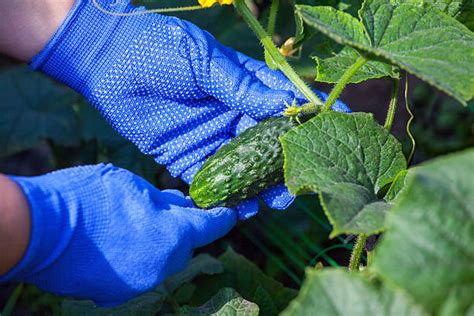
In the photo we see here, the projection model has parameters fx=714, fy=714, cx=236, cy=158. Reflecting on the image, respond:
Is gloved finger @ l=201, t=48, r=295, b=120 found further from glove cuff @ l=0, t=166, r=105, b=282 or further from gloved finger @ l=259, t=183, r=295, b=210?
glove cuff @ l=0, t=166, r=105, b=282

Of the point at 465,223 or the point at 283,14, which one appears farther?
the point at 283,14

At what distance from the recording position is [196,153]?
80.5 inches

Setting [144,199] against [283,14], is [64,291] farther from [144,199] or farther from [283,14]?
[283,14]

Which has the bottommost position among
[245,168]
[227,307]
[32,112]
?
[32,112]

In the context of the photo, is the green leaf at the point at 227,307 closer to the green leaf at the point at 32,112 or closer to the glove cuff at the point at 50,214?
the glove cuff at the point at 50,214

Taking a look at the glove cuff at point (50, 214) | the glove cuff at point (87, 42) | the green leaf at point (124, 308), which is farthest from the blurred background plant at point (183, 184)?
the glove cuff at point (50, 214)

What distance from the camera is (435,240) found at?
3.17 feet

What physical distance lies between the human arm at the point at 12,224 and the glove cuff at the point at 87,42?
0.69m

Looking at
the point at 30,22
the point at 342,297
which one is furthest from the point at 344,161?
the point at 30,22

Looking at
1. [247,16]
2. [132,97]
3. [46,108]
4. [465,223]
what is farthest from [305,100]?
[46,108]

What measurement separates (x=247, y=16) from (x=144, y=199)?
590mm

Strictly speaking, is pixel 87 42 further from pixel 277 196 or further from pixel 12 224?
pixel 12 224

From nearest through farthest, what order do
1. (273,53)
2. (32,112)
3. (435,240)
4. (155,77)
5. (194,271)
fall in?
1. (435,240)
2. (273,53)
3. (155,77)
4. (194,271)
5. (32,112)

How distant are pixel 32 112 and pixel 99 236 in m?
1.52
